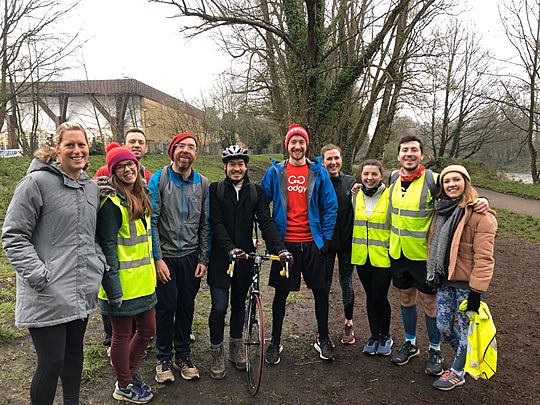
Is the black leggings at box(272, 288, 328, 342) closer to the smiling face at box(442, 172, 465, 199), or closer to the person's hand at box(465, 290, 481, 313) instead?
the person's hand at box(465, 290, 481, 313)

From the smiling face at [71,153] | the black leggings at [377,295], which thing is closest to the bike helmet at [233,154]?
the smiling face at [71,153]

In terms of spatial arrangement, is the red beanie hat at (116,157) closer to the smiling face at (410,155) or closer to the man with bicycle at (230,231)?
the man with bicycle at (230,231)

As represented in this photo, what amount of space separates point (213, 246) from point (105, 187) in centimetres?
119

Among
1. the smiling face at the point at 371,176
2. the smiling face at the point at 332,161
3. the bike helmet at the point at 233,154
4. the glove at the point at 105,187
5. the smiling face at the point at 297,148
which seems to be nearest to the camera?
the glove at the point at 105,187

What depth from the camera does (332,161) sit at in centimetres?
425

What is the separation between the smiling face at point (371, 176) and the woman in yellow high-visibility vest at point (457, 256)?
0.66 meters

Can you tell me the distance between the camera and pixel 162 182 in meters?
3.49

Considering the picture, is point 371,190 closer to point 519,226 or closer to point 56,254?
point 56,254

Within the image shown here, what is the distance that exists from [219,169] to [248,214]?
63.6 feet

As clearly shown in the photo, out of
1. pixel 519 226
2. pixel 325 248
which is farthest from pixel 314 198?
pixel 519 226

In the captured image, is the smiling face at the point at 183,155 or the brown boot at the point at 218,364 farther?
the brown boot at the point at 218,364

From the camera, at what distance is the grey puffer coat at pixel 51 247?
7.74ft

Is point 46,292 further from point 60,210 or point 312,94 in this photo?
point 312,94

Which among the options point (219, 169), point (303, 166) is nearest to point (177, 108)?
point (219, 169)
